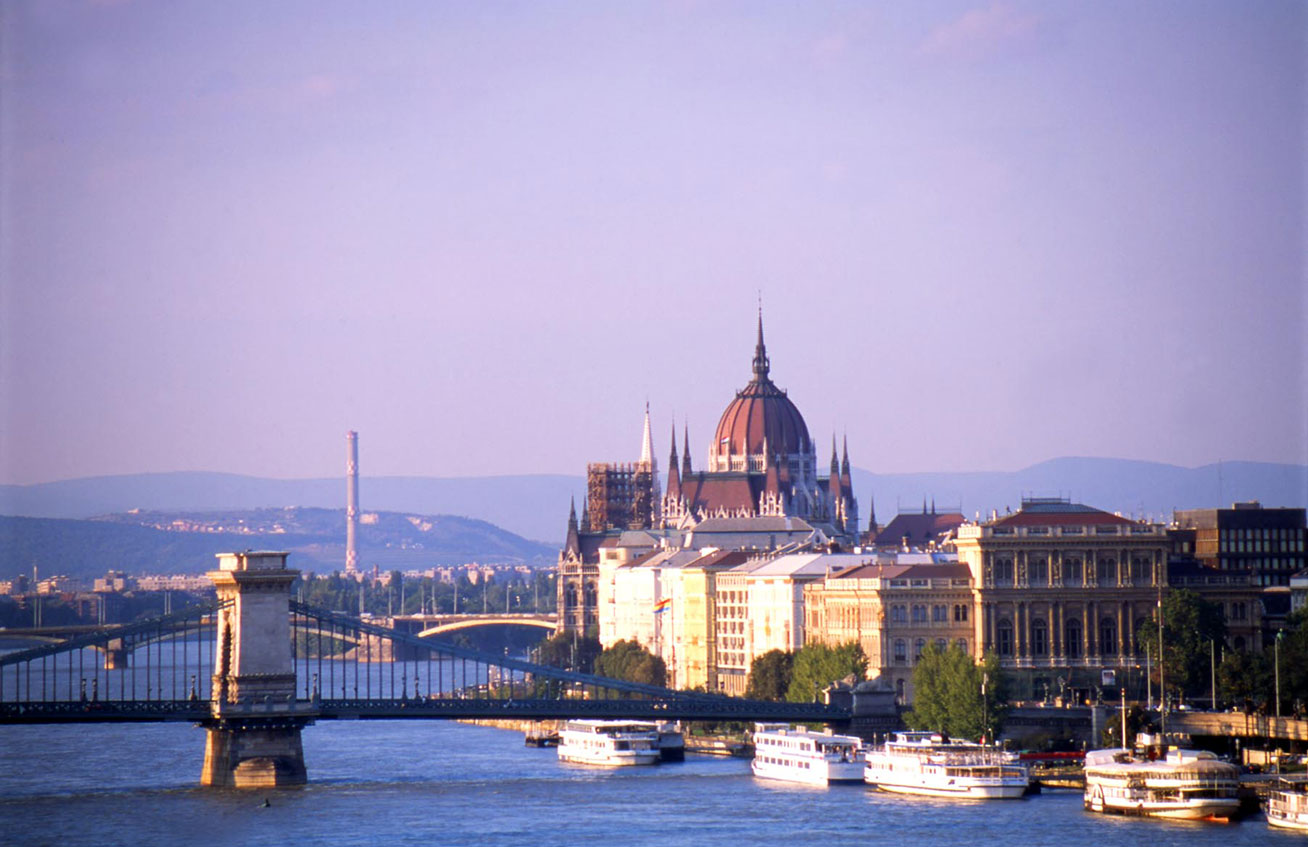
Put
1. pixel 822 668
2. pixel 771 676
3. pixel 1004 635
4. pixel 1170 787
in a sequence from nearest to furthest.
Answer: pixel 1170 787
pixel 822 668
pixel 1004 635
pixel 771 676

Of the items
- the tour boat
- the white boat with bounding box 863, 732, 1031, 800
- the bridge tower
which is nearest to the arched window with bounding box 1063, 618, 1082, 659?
the white boat with bounding box 863, 732, 1031, 800

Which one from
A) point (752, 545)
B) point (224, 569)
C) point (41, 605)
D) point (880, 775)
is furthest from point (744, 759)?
point (41, 605)

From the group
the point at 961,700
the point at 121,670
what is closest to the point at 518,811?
the point at 961,700

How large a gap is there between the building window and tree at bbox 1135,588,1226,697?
2.15 metres

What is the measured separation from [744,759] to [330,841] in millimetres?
31754

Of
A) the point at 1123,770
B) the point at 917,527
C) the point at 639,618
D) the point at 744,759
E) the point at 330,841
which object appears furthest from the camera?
the point at 917,527

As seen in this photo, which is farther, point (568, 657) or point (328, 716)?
point (568, 657)

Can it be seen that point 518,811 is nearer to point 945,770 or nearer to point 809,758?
point 945,770

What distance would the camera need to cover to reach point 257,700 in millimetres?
86938

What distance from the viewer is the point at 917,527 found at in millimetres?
196750

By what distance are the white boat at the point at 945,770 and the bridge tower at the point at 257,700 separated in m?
16.6

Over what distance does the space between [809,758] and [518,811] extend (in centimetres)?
1313

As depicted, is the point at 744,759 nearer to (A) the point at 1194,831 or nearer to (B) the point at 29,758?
(B) the point at 29,758

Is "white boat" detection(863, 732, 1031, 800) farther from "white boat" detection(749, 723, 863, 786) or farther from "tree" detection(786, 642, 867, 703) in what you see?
"tree" detection(786, 642, 867, 703)
